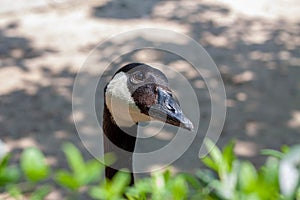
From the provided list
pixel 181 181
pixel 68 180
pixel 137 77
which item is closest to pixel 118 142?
pixel 137 77

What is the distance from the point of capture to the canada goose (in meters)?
2.12

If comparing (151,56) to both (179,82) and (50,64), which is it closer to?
(179,82)

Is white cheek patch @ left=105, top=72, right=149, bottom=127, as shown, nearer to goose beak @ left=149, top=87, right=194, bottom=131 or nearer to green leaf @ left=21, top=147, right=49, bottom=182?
goose beak @ left=149, top=87, right=194, bottom=131

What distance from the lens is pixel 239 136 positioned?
12.5ft

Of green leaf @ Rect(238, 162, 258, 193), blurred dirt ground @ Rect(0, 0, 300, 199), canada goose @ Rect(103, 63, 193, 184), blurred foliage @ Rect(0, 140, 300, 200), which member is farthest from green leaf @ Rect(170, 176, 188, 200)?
blurred dirt ground @ Rect(0, 0, 300, 199)

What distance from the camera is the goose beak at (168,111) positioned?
6.49ft

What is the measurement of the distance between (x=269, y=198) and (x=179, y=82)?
10.9 ft

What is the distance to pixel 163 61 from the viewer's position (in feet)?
15.4

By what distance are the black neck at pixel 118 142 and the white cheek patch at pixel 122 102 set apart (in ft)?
0.09

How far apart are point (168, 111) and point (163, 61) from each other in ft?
8.83

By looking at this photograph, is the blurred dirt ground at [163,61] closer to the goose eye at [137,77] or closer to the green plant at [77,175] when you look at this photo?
the goose eye at [137,77]

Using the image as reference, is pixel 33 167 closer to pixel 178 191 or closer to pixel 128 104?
pixel 178 191

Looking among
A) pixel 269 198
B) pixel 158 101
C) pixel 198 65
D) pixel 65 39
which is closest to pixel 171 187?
pixel 269 198

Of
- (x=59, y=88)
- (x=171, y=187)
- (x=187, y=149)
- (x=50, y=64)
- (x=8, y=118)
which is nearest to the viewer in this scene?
(x=171, y=187)
